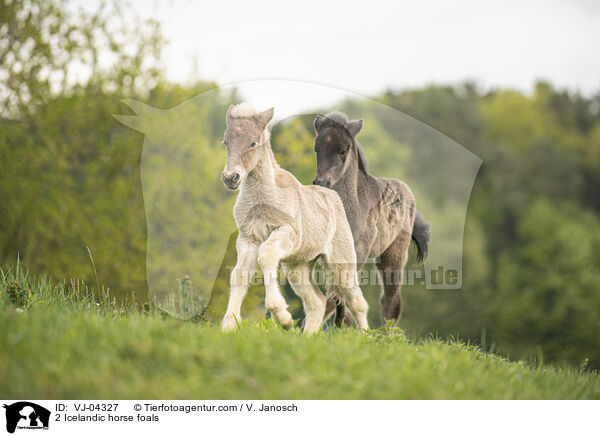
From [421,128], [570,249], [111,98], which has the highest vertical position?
[111,98]

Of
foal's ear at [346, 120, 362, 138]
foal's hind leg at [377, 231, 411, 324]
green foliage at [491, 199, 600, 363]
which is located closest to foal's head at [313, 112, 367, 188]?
foal's ear at [346, 120, 362, 138]

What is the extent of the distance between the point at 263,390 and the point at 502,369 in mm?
2510

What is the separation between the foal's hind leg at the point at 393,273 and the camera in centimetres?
603

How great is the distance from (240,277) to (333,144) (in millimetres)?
1489

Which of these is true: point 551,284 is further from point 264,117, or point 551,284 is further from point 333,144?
point 264,117

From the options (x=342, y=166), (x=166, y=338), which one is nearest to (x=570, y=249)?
(x=342, y=166)

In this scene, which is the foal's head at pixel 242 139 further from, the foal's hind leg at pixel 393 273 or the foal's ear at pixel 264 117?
the foal's hind leg at pixel 393 273

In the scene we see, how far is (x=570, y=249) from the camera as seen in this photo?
21578 mm

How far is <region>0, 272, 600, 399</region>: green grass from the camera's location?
3287mm

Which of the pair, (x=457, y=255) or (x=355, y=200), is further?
(x=457, y=255)

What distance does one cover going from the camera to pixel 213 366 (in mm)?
3596

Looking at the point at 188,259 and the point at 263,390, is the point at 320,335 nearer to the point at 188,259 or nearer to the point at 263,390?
the point at 263,390
